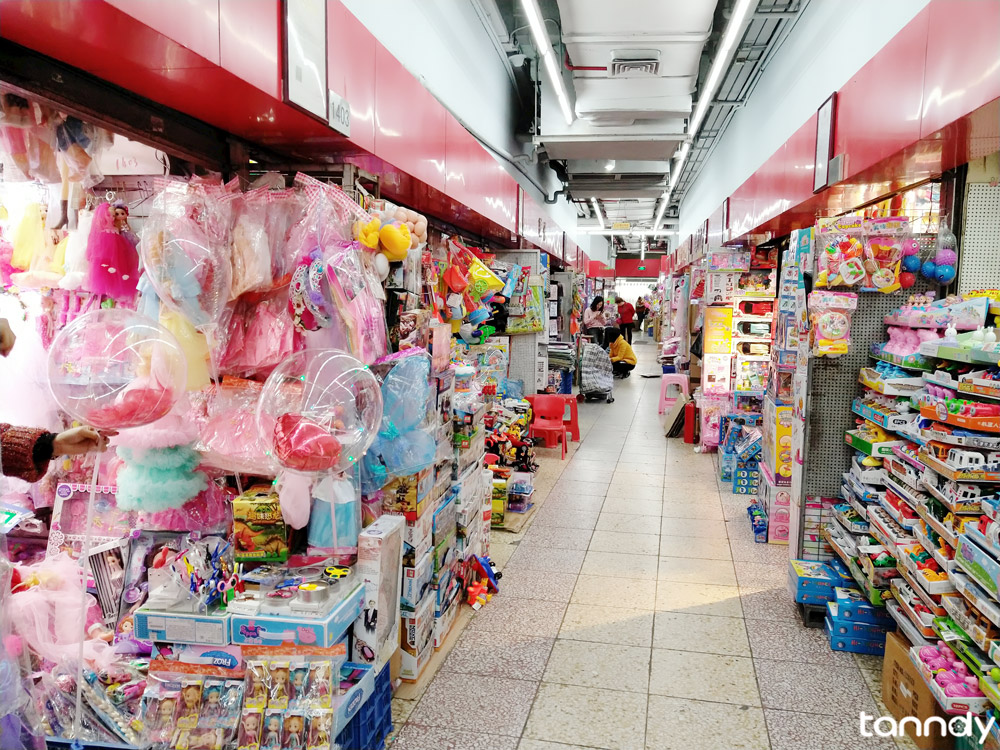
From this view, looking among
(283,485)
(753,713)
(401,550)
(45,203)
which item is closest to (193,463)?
(283,485)

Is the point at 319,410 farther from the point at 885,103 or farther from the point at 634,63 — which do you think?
the point at 634,63

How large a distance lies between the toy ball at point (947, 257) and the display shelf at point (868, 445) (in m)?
0.95

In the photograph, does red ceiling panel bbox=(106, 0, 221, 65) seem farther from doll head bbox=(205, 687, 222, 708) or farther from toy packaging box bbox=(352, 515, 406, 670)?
doll head bbox=(205, 687, 222, 708)

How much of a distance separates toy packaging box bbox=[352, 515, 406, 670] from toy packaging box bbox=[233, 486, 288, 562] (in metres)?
0.31

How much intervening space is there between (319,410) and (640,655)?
7.26ft

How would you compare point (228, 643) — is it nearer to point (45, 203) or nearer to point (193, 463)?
point (193, 463)

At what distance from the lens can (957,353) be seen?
2820 mm

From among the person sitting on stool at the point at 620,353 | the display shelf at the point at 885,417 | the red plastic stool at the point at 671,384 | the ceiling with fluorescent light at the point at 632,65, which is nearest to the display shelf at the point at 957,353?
the display shelf at the point at 885,417

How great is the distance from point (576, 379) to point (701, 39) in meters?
7.19

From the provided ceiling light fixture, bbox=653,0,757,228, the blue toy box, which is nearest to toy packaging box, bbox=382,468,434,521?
the blue toy box

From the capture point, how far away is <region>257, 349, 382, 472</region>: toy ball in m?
2.36

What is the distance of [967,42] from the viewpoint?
95.8 inches

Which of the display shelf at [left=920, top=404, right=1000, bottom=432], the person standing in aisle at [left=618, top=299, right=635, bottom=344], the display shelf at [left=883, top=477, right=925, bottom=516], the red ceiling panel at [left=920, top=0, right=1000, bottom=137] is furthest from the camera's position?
the person standing in aisle at [left=618, top=299, right=635, bottom=344]

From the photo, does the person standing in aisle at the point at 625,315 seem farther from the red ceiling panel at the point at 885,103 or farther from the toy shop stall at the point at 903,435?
the red ceiling panel at the point at 885,103
